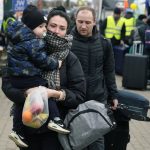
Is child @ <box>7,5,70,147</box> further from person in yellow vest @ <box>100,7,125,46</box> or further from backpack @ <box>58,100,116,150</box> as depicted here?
person in yellow vest @ <box>100,7,125,46</box>

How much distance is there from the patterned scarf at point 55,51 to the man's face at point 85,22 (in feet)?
3.04

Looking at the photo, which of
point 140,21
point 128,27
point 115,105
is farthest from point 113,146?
point 140,21

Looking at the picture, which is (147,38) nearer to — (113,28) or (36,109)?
(113,28)

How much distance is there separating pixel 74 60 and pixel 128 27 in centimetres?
1401

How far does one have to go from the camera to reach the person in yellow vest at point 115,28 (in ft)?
57.8

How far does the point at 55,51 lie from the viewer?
4051mm

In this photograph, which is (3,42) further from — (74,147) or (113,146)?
(74,147)

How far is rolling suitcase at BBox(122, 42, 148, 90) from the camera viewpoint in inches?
548

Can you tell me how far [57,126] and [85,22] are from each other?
1.39 metres

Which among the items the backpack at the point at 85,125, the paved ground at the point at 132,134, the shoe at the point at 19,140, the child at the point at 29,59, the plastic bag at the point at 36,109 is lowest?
the paved ground at the point at 132,134

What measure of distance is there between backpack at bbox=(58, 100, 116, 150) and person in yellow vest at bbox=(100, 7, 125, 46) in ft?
44.8

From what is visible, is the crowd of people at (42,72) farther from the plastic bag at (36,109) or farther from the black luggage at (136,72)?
the black luggage at (136,72)

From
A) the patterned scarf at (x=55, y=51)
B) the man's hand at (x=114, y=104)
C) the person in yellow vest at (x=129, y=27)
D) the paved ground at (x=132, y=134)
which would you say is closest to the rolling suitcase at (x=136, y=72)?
the person in yellow vest at (x=129, y=27)

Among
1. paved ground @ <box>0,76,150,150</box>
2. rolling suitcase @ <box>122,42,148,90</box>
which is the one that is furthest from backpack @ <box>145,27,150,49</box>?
paved ground @ <box>0,76,150,150</box>
